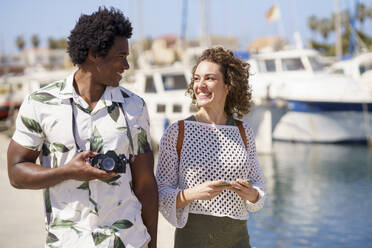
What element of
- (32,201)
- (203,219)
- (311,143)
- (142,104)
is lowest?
(311,143)

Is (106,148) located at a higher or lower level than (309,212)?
higher

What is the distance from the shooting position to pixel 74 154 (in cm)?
247

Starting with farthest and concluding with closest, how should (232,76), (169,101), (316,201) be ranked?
1. (169,101)
2. (316,201)
3. (232,76)

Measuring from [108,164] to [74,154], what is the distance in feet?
0.66

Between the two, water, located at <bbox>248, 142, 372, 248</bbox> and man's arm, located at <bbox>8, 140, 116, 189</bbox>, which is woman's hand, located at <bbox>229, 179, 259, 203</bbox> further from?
water, located at <bbox>248, 142, 372, 248</bbox>

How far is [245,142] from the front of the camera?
329 centimetres

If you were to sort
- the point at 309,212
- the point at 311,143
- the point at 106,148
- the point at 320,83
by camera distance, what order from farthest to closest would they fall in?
the point at 311,143 < the point at 320,83 < the point at 309,212 < the point at 106,148

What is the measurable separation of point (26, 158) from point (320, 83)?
22875mm

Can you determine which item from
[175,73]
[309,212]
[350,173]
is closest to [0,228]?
[309,212]

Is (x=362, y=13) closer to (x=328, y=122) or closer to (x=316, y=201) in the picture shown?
(x=328, y=122)

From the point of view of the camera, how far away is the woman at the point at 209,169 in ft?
10.2

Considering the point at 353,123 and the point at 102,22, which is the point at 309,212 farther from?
the point at 353,123

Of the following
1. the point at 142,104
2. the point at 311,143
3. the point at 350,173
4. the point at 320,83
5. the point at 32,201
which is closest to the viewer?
the point at 142,104

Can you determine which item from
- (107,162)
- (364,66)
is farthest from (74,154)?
(364,66)
